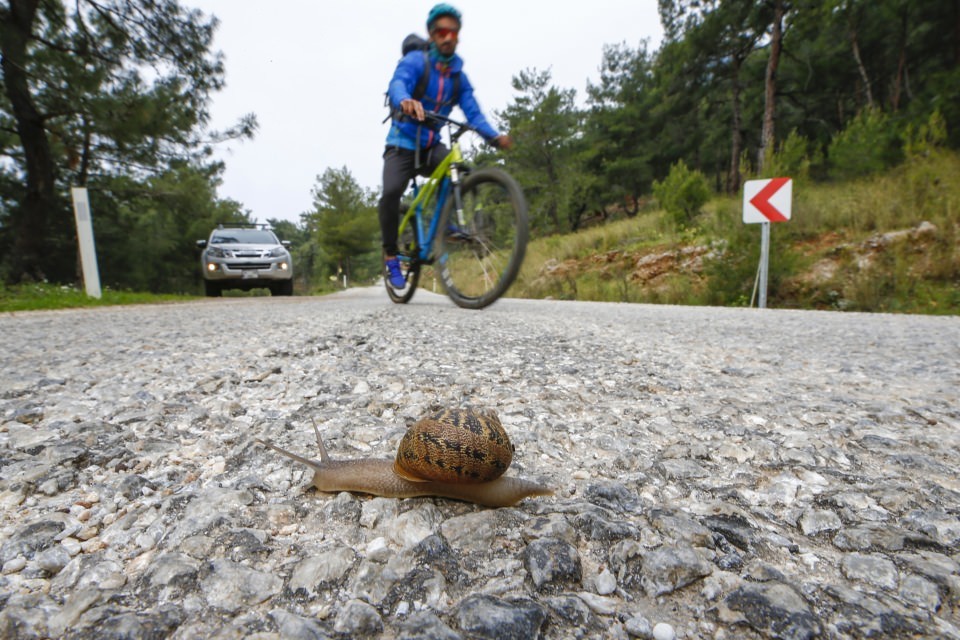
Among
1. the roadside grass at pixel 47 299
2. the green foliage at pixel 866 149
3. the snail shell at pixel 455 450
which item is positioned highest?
the green foliage at pixel 866 149

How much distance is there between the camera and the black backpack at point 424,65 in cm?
391

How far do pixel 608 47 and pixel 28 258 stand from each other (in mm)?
32215

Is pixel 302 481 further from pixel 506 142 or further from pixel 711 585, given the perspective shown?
pixel 506 142

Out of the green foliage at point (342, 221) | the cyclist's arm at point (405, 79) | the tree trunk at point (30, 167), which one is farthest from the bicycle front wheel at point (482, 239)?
the green foliage at point (342, 221)

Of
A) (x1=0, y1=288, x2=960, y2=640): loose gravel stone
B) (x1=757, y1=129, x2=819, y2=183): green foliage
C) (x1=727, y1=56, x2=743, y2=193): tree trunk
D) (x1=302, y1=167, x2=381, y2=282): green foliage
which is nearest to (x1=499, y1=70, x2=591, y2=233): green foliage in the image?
(x1=727, y1=56, x2=743, y2=193): tree trunk

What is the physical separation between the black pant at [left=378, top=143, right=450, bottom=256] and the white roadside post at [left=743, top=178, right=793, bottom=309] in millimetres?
4863

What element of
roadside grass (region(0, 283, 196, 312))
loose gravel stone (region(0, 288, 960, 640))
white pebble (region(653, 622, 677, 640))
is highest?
roadside grass (region(0, 283, 196, 312))

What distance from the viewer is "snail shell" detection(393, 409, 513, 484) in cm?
82

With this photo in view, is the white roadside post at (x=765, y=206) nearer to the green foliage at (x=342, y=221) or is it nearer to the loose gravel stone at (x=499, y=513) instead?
the loose gravel stone at (x=499, y=513)

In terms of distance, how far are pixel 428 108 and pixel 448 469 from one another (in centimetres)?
395

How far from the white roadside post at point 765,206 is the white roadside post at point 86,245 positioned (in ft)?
32.3

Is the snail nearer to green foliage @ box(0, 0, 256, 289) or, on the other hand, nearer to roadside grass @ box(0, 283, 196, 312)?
roadside grass @ box(0, 283, 196, 312)

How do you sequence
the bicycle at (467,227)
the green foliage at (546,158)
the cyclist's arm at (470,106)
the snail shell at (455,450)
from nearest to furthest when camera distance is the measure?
1. the snail shell at (455,450)
2. the bicycle at (467,227)
3. the cyclist's arm at (470,106)
4. the green foliage at (546,158)

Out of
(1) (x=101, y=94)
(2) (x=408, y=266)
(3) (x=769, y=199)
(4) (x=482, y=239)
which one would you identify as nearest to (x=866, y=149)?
(3) (x=769, y=199)
